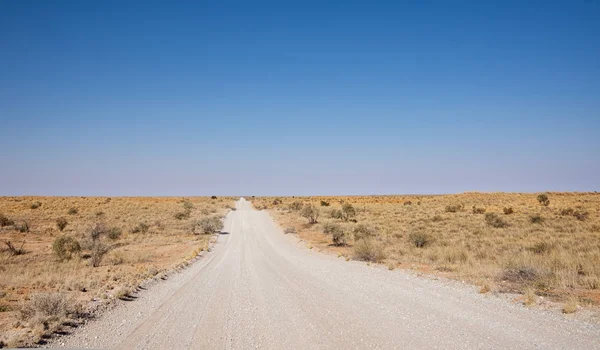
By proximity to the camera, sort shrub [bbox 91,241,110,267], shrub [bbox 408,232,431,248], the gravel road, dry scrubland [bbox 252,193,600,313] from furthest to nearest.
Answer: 1. shrub [bbox 408,232,431,248]
2. shrub [bbox 91,241,110,267]
3. dry scrubland [bbox 252,193,600,313]
4. the gravel road

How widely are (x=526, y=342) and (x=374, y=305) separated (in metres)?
3.65

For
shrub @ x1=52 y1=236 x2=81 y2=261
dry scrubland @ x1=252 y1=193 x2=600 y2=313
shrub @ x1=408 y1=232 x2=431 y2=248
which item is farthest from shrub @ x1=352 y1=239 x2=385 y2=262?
shrub @ x1=52 y1=236 x2=81 y2=261

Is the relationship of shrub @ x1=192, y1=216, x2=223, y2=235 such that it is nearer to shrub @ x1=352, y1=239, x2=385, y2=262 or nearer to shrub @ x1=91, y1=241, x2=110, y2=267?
shrub @ x1=91, y1=241, x2=110, y2=267

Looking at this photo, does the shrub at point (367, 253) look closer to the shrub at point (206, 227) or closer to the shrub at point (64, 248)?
the shrub at point (64, 248)

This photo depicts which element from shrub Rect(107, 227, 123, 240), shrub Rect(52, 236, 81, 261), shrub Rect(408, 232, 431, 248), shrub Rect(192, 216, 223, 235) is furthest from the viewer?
shrub Rect(192, 216, 223, 235)

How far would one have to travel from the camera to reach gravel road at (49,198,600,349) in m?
7.20

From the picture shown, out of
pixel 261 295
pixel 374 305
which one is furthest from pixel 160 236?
pixel 374 305

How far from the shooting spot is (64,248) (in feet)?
68.9

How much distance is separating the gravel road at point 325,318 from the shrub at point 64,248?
1001 centimetres

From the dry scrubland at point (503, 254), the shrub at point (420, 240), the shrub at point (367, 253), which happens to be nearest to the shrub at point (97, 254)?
the dry scrubland at point (503, 254)

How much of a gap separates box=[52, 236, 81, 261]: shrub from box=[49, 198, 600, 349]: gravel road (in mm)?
10012

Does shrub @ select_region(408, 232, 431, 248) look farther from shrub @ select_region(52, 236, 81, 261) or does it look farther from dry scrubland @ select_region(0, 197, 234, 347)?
shrub @ select_region(52, 236, 81, 261)

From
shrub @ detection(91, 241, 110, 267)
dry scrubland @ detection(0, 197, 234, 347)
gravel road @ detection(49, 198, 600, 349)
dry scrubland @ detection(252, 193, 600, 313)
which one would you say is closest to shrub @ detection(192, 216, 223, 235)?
dry scrubland @ detection(0, 197, 234, 347)

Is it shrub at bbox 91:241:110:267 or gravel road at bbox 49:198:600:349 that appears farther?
shrub at bbox 91:241:110:267
